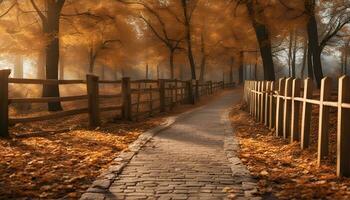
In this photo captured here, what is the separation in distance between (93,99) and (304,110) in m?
6.42

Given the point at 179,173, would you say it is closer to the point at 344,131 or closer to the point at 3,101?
the point at 344,131

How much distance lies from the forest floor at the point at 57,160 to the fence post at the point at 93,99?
0.57m

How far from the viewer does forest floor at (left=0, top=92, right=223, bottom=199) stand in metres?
5.57

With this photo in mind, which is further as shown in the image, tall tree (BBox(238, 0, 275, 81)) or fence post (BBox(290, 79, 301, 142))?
tall tree (BBox(238, 0, 275, 81))

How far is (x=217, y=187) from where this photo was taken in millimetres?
5609

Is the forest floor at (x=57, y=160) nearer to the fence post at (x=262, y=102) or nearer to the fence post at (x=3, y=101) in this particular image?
the fence post at (x=3, y=101)

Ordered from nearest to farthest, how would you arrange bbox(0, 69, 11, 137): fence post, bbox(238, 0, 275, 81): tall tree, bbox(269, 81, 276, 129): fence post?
1. bbox(0, 69, 11, 137): fence post
2. bbox(269, 81, 276, 129): fence post
3. bbox(238, 0, 275, 81): tall tree

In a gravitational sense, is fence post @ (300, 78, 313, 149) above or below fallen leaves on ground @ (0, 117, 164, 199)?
above

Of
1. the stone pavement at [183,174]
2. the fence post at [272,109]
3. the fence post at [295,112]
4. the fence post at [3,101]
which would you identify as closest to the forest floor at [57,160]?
the fence post at [3,101]

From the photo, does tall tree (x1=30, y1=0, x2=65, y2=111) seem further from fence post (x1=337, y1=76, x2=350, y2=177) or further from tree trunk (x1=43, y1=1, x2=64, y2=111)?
fence post (x1=337, y1=76, x2=350, y2=177)

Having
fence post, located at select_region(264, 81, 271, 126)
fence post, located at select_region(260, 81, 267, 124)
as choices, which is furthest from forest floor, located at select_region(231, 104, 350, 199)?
fence post, located at select_region(260, 81, 267, 124)

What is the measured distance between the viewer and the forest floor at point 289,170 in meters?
5.27

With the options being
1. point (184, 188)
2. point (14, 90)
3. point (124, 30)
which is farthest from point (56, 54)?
point (184, 188)

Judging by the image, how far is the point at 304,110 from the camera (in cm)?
805
